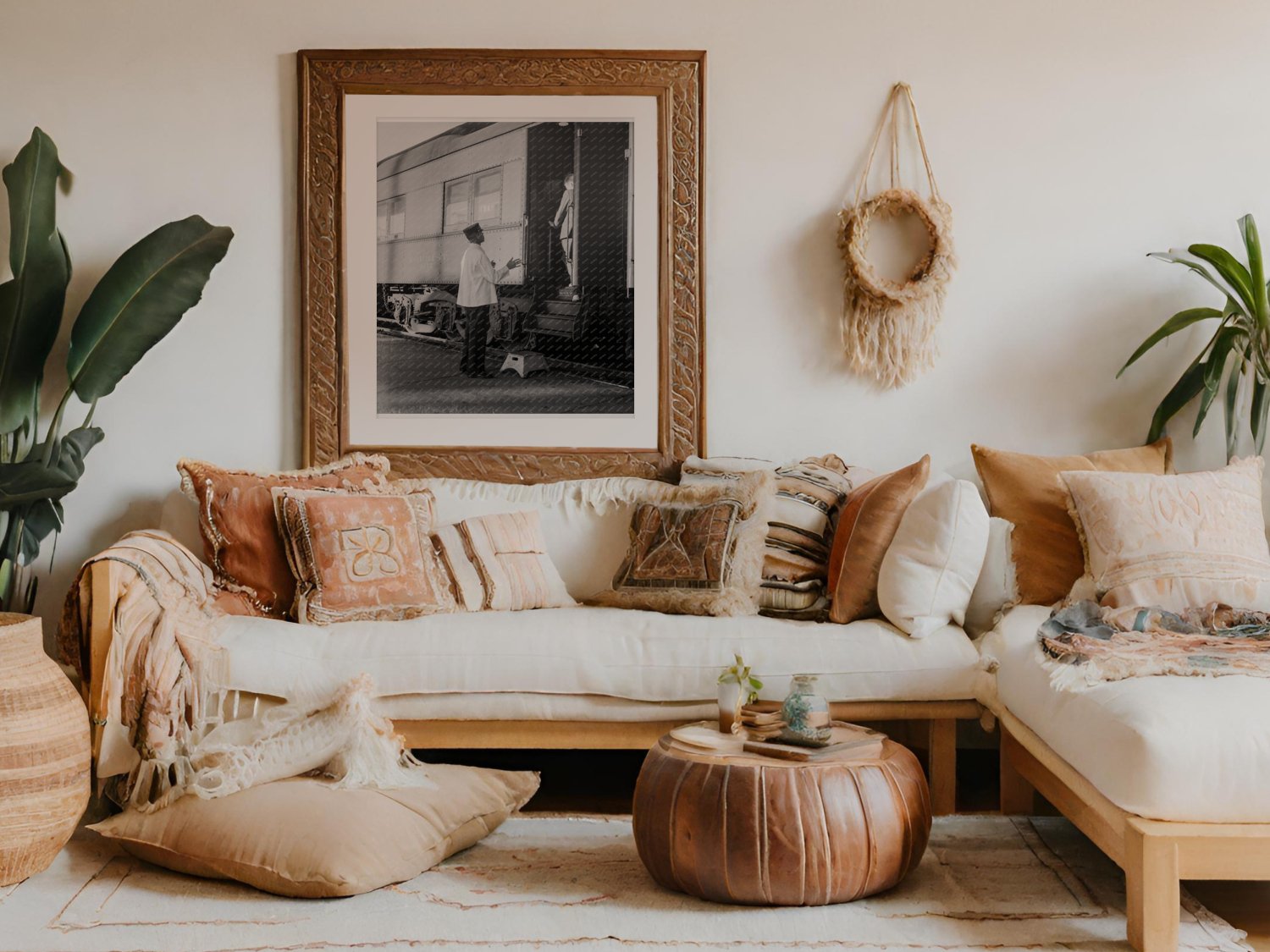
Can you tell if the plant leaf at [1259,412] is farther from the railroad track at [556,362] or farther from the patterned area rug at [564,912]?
the railroad track at [556,362]

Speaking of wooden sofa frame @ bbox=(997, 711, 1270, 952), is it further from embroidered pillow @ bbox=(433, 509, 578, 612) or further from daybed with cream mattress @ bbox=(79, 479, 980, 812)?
embroidered pillow @ bbox=(433, 509, 578, 612)

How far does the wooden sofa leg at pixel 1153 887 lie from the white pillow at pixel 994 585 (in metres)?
1.26

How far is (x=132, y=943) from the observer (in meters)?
2.11

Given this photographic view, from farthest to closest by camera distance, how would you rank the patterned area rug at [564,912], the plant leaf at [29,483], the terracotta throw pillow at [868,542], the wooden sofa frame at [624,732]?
the terracotta throw pillow at [868,542], the wooden sofa frame at [624,732], the plant leaf at [29,483], the patterned area rug at [564,912]

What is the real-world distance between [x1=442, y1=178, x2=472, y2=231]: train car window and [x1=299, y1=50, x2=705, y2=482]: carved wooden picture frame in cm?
20

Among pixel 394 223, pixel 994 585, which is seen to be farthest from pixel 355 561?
pixel 994 585

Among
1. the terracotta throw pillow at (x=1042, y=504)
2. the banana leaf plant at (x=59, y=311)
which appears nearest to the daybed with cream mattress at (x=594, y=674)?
the terracotta throw pillow at (x=1042, y=504)

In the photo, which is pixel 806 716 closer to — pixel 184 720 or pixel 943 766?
pixel 943 766

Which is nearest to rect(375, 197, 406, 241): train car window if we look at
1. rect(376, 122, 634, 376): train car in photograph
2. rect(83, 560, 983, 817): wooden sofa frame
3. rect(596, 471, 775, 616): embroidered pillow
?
rect(376, 122, 634, 376): train car in photograph

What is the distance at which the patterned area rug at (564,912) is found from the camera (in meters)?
2.12

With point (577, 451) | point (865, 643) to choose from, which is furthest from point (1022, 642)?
point (577, 451)

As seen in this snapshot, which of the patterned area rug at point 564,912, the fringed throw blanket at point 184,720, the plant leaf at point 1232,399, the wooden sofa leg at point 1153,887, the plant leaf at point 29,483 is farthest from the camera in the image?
the plant leaf at point 1232,399

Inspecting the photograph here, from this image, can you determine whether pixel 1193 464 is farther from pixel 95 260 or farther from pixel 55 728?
pixel 95 260

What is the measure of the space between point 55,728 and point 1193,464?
3358 millimetres
